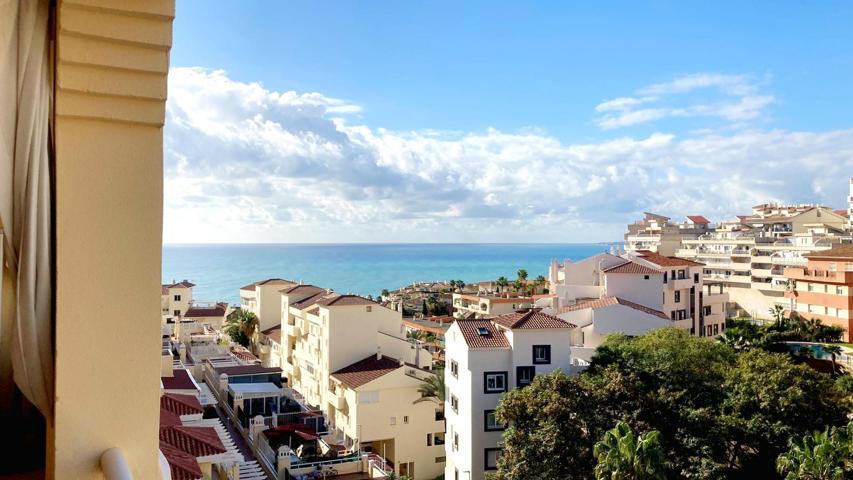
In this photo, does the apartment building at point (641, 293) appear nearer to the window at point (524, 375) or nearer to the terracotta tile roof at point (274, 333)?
the window at point (524, 375)

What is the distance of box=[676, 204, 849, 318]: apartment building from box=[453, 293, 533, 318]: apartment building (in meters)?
17.8

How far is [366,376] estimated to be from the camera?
25.2 m

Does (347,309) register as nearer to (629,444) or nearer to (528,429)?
(528,429)

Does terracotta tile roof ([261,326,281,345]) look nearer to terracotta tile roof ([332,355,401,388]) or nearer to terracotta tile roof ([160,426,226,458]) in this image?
terracotta tile roof ([332,355,401,388])

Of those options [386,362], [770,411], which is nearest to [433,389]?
[386,362]

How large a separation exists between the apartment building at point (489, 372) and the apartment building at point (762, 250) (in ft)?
101

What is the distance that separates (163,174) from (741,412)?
62.0ft

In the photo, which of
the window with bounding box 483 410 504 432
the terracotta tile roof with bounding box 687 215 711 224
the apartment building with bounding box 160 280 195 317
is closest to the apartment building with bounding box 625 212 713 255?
the terracotta tile roof with bounding box 687 215 711 224

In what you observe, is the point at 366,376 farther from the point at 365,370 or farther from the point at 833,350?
the point at 833,350

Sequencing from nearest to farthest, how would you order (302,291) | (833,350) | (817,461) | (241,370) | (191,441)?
(191,441) < (817,461) < (241,370) < (833,350) < (302,291)

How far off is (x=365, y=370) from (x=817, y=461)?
1657 cm

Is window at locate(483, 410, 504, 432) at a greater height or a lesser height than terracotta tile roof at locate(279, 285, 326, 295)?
lesser

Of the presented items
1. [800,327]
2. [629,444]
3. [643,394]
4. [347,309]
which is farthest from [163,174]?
[800,327]

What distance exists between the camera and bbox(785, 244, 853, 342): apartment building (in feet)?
107
